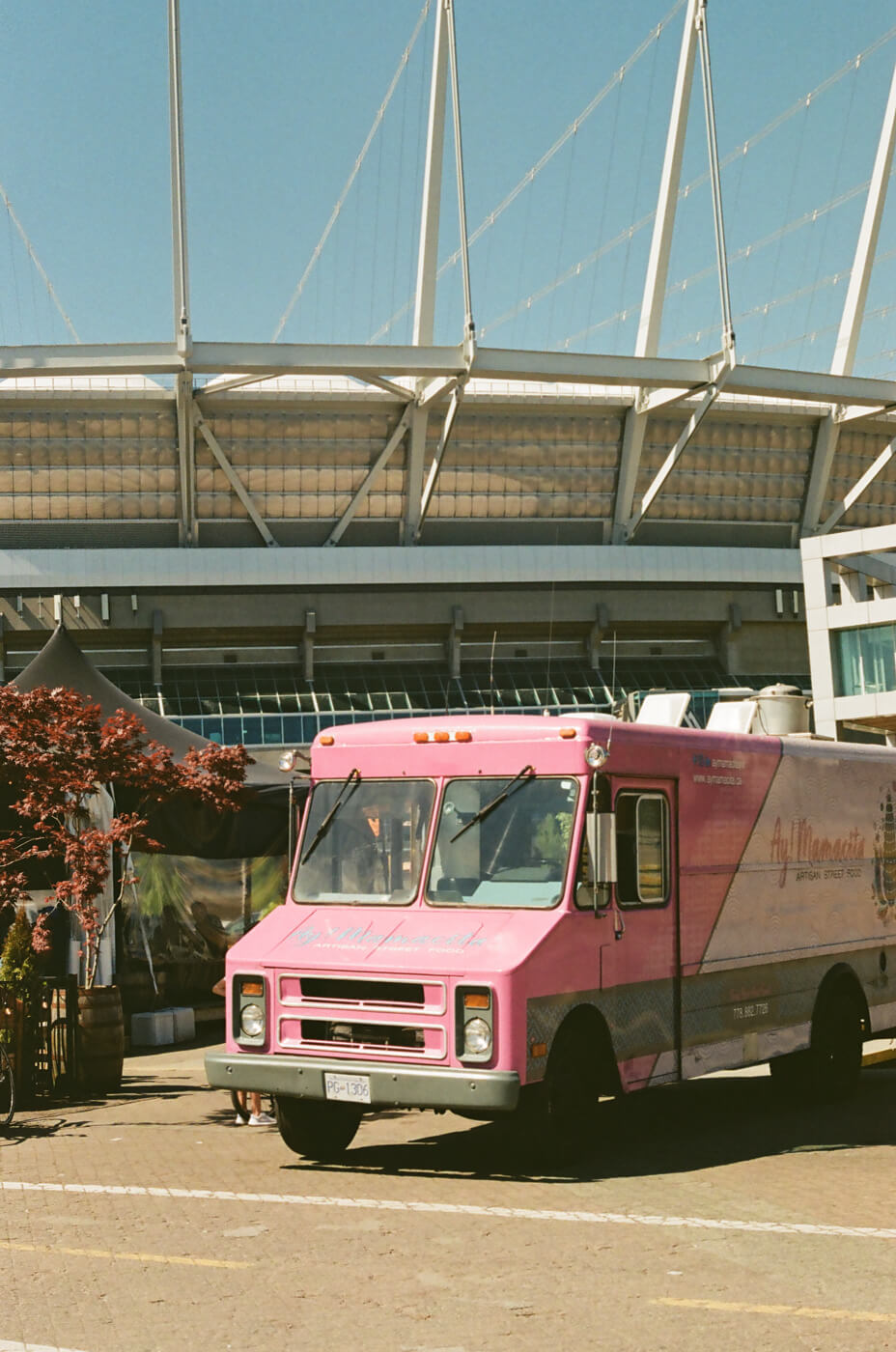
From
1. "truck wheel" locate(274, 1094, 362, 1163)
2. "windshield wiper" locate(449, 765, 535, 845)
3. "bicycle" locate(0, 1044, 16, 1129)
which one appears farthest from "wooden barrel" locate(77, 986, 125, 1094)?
"windshield wiper" locate(449, 765, 535, 845)

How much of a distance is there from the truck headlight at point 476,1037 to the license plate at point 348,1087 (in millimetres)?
629

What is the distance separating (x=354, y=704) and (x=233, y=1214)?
37505 mm

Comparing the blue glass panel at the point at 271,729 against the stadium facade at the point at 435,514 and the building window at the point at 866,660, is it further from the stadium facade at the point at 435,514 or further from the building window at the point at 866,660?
the building window at the point at 866,660

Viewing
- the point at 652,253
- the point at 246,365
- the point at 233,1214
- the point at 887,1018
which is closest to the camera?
the point at 233,1214

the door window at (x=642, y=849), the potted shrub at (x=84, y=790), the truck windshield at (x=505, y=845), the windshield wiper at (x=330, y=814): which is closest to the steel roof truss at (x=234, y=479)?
the potted shrub at (x=84, y=790)

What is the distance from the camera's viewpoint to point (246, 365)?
38156mm

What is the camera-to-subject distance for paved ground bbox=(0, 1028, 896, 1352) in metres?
6.08

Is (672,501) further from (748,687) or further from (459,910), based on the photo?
(459,910)

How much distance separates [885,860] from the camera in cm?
1353

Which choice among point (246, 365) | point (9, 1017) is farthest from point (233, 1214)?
point (246, 365)

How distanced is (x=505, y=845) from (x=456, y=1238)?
2591 millimetres

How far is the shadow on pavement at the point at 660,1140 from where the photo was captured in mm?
9570

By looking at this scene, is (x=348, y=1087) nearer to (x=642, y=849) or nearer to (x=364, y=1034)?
(x=364, y=1034)

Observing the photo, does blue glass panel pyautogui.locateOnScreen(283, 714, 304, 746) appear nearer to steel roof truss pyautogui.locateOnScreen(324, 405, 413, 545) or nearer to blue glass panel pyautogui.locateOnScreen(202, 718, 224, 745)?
blue glass panel pyautogui.locateOnScreen(202, 718, 224, 745)
